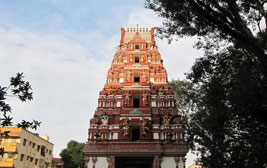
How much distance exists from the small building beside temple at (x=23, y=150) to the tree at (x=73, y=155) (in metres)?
3.06

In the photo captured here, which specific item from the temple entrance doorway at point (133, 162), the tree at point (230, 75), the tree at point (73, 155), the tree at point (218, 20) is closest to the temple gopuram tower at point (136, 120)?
the temple entrance doorway at point (133, 162)

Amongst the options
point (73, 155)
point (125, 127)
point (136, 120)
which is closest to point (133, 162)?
point (125, 127)

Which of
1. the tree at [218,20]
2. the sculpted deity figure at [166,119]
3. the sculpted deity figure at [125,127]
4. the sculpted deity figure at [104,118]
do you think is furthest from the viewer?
the sculpted deity figure at [104,118]

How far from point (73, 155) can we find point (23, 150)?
38.0ft

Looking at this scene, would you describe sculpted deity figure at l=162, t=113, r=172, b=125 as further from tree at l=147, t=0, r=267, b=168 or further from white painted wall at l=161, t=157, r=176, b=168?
tree at l=147, t=0, r=267, b=168

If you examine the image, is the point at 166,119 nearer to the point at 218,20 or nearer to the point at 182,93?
the point at 182,93

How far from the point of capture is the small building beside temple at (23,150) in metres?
31.6

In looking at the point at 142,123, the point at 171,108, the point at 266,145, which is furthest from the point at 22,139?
the point at 266,145

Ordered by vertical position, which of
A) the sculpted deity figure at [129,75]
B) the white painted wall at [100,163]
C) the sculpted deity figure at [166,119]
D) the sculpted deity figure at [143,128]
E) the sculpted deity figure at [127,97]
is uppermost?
the sculpted deity figure at [129,75]

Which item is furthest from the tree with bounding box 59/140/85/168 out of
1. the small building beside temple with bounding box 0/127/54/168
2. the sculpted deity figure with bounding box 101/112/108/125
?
the sculpted deity figure with bounding box 101/112/108/125

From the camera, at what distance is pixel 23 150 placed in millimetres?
33969

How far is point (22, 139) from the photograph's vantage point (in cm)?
3369

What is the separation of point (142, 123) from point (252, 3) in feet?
53.5

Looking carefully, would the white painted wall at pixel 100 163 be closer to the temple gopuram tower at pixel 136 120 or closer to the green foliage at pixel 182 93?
the temple gopuram tower at pixel 136 120
